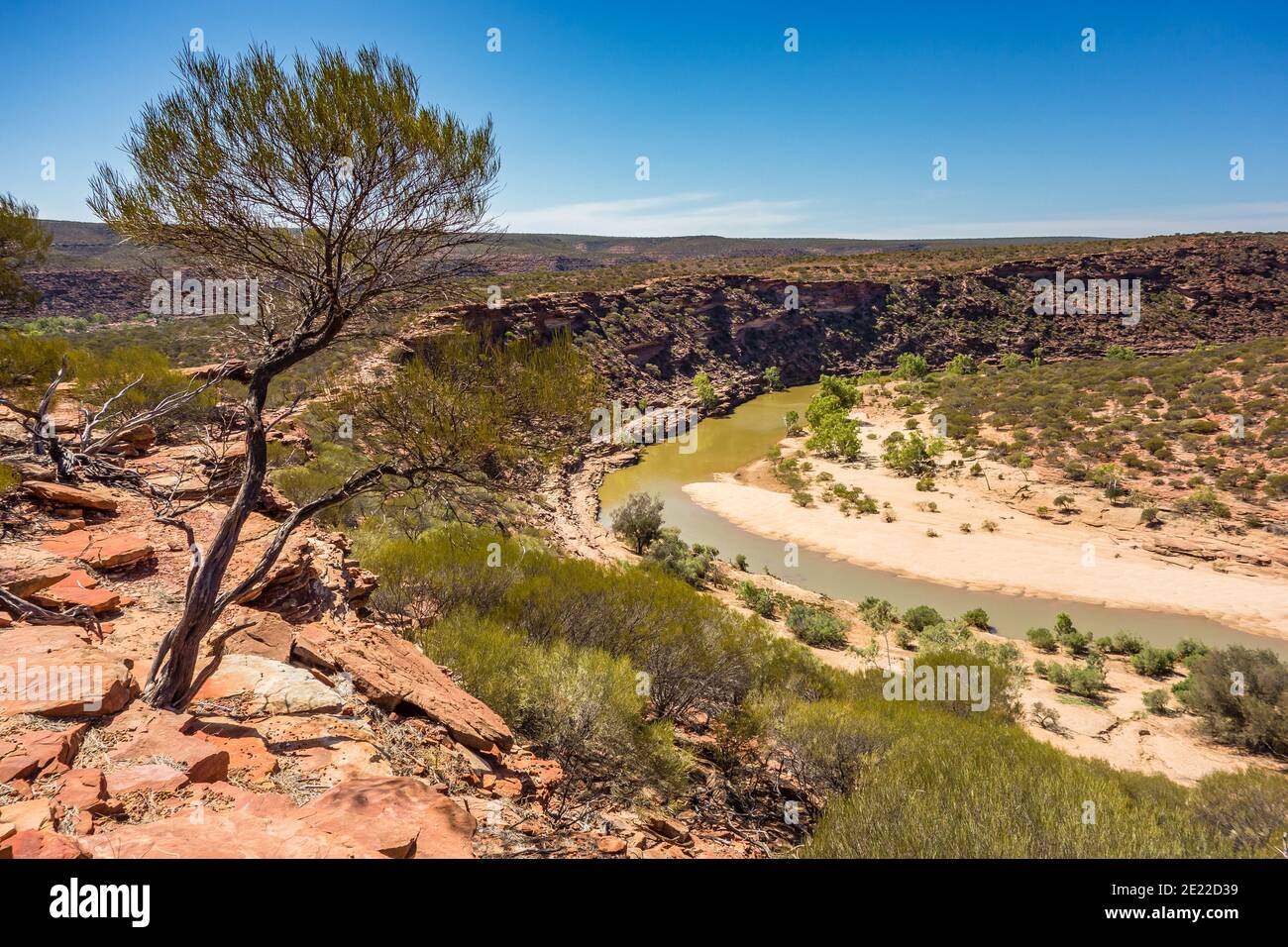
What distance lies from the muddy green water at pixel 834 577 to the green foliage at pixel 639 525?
2551 mm

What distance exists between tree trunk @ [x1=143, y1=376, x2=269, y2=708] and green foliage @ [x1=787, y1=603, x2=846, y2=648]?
13.0 m

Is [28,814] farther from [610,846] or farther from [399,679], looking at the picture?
[610,846]

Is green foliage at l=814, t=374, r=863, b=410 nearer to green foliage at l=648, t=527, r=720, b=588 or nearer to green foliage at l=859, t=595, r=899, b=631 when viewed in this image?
green foliage at l=648, t=527, r=720, b=588

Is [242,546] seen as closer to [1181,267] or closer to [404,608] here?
[404,608]

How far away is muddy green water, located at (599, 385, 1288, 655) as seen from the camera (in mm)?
16500

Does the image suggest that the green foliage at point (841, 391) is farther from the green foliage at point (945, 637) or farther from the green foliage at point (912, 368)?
the green foliage at point (945, 637)

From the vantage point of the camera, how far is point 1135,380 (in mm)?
37094

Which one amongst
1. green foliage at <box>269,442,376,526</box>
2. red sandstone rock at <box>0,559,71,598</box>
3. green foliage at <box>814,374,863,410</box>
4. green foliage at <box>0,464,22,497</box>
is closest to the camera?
red sandstone rock at <box>0,559,71,598</box>

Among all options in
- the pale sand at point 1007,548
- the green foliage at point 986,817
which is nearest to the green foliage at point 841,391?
the pale sand at point 1007,548

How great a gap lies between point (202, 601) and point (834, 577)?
19.6m

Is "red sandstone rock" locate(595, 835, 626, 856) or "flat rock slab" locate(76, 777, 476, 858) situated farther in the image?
"red sandstone rock" locate(595, 835, 626, 856)

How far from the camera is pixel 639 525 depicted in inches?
867
